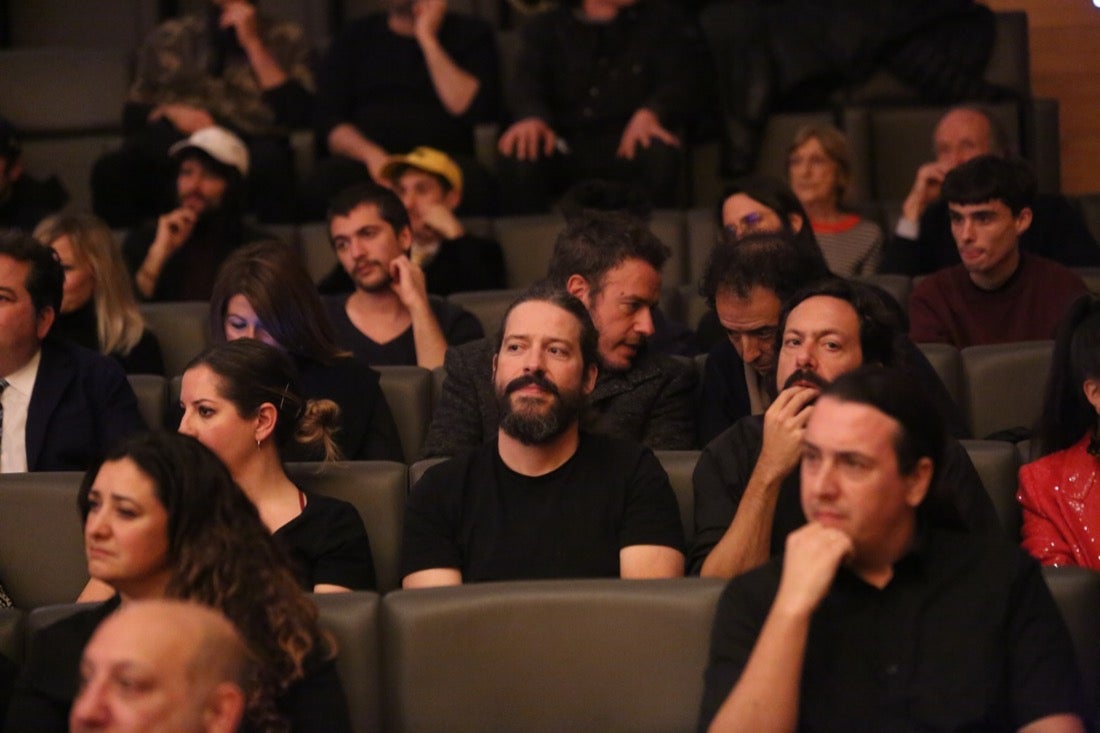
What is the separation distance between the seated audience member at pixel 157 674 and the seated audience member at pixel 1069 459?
1172 mm

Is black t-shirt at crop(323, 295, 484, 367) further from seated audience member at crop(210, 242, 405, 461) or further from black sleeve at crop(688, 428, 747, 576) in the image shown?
black sleeve at crop(688, 428, 747, 576)

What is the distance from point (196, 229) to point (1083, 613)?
2687mm

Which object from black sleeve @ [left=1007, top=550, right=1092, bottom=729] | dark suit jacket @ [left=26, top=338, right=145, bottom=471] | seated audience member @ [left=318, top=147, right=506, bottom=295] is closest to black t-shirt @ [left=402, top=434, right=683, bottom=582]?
black sleeve @ [left=1007, top=550, right=1092, bottom=729]

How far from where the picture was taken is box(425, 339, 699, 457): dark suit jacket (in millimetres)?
2578

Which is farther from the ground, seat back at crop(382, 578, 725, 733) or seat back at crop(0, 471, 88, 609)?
seat back at crop(0, 471, 88, 609)

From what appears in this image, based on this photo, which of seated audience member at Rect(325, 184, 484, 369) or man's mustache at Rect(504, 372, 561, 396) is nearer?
man's mustache at Rect(504, 372, 561, 396)

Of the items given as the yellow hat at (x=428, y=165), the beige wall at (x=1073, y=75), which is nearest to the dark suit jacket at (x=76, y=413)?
the yellow hat at (x=428, y=165)

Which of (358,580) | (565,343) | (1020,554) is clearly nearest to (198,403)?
(358,580)

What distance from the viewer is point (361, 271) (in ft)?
10.9

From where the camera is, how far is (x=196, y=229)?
159 inches

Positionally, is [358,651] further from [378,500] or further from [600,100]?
[600,100]

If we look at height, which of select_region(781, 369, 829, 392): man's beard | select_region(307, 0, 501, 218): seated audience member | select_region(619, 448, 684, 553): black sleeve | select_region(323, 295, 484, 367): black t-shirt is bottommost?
select_region(619, 448, 684, 553): black sleeve

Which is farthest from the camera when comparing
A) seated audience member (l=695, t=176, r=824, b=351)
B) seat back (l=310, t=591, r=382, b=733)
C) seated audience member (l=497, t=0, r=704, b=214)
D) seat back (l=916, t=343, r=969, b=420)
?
seated audience member (l=497, t=0, r=704, b=214)

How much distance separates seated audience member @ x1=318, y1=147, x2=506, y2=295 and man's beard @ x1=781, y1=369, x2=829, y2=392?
65.4 inches
